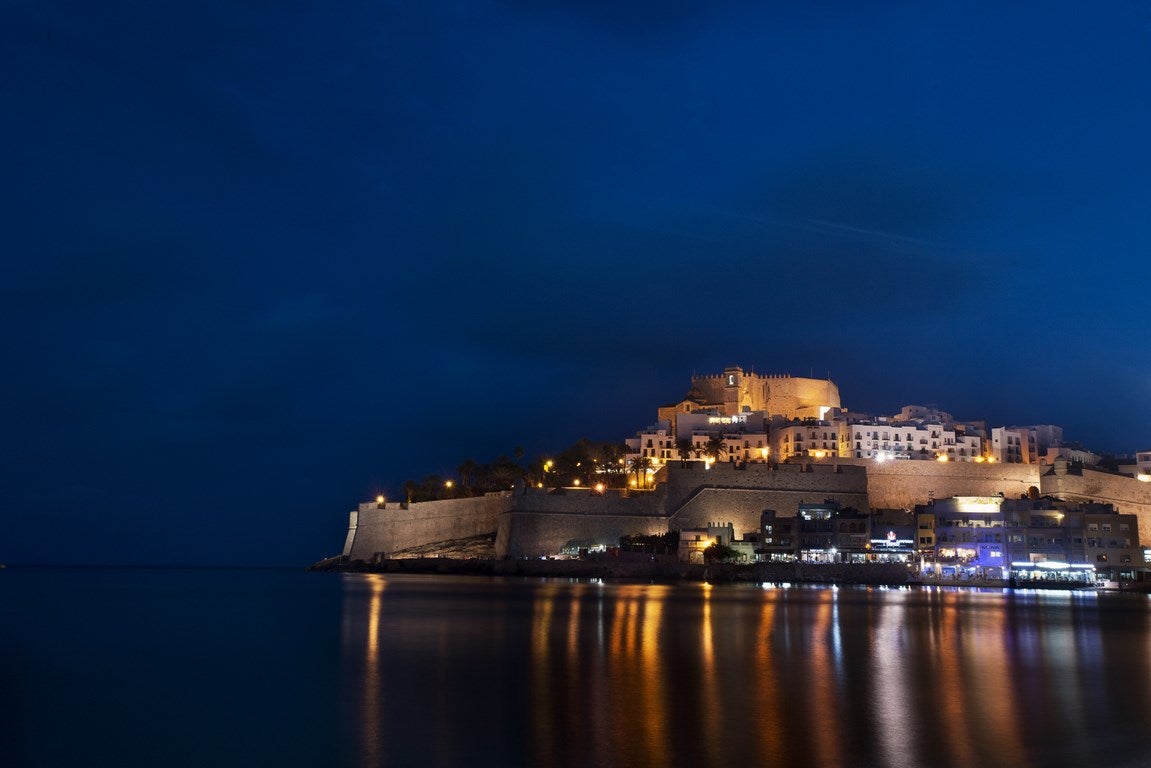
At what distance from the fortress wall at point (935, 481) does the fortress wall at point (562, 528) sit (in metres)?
7.63

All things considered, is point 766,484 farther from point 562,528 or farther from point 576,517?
point 562,528

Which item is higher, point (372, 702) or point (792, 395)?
point (792, 395)

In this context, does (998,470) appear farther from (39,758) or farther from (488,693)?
(39,758)

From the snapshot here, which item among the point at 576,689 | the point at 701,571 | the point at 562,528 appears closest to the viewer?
the point at 576,689

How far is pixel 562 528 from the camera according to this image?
3594cm

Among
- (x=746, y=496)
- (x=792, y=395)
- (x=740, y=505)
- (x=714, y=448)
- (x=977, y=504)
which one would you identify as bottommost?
(x=977, y=504)

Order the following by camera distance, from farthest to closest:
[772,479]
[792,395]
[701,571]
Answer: [792,395]
[772,479]
[701,571]

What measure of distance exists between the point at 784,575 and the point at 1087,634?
18.5m

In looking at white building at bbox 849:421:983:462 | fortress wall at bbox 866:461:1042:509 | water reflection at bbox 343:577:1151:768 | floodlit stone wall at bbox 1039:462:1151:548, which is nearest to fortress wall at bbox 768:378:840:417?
white building at bbox 849:421:983:462

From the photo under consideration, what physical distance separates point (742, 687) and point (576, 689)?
148cm

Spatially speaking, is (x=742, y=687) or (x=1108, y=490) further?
(x=1108, y=490)

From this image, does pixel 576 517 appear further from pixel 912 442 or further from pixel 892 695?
pixel 892 695

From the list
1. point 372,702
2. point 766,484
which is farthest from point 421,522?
point 372,702

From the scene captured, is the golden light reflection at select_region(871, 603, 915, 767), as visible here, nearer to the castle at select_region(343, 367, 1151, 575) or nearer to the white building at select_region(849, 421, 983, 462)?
the castle at select_region(343, 367, 1151, 575)
